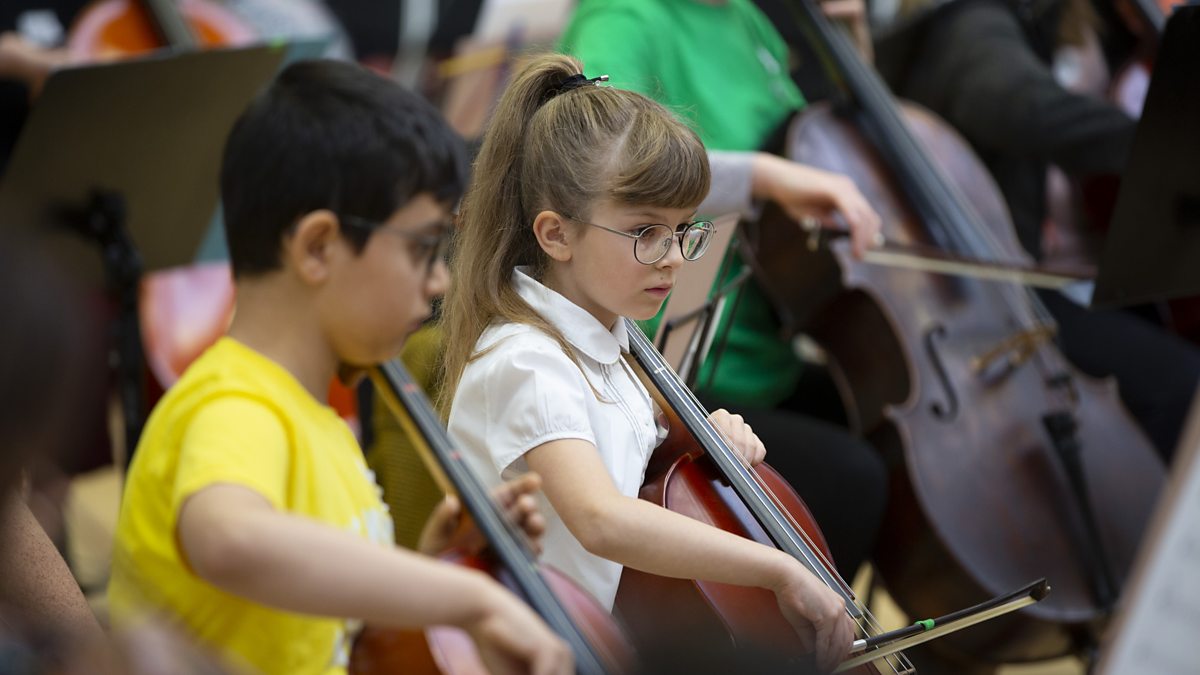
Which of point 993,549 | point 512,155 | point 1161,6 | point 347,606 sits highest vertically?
point 512,155

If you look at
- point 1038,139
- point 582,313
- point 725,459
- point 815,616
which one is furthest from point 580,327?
point 1038,139

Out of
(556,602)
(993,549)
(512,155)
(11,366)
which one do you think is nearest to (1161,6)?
(993,549)

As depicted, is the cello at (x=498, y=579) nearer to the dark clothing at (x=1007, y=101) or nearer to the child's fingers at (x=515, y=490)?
the child's fingers at (x=515, y=490)

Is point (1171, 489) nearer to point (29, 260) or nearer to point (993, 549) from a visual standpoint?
point (993, 549)

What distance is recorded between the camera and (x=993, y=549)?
126cm

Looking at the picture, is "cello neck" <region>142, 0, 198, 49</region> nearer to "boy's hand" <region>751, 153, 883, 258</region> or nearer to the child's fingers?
"boy's hand" <region>751, 153, 883, 258</region>

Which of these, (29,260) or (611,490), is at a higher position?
(29,260)

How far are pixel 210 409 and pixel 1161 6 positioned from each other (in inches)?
85.0

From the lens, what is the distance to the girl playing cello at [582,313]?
75 centimetres

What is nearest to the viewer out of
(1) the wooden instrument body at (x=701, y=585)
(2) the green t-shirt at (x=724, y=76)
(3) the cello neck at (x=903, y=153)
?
(1) the wooden instrument body at (x=701, y=585)

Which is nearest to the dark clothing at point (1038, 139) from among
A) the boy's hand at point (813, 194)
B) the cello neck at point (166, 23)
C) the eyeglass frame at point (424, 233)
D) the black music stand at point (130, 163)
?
the boy's hand at point (813, 194)

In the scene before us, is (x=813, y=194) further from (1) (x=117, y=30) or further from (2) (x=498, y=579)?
(1) (x=117, y=30)

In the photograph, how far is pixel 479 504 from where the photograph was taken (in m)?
0.64

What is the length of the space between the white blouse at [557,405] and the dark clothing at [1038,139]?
3.67 feet
